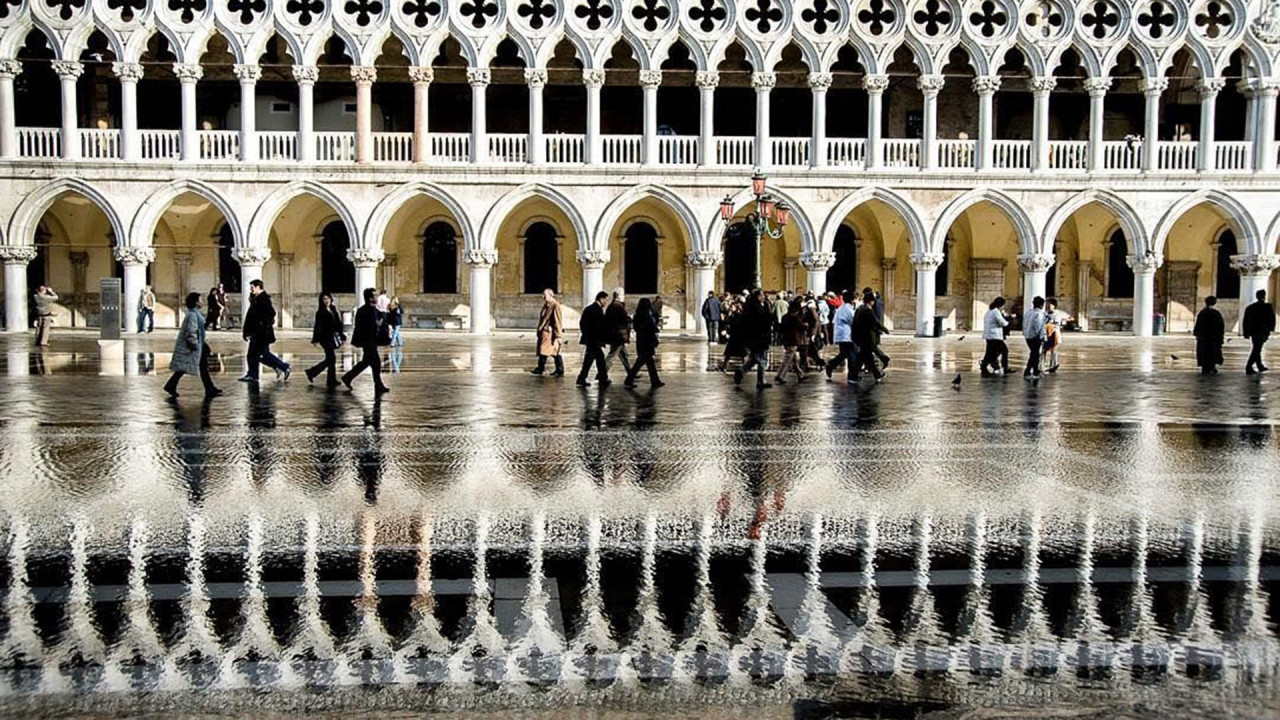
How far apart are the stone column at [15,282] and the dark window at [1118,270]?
32.4m

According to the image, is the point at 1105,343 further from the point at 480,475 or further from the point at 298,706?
the point at 298,706

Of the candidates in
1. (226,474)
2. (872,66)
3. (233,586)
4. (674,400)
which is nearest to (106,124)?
(872,66)

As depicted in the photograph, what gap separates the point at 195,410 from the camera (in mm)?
14656

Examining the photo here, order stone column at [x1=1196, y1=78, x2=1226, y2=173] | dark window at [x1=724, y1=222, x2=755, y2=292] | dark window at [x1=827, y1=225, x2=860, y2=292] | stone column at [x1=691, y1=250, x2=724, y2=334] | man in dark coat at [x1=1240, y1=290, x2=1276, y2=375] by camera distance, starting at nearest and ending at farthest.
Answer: man in dark coat at [x1=1240, y1=290, x2=1276, y2=375]
stone column at [x1=691, y1=250, x2=724, y2=334]
stone column at [x1=1196, y1=78, x2=1226, y2=173]
dark window at [x1=724, y1=222, x2=755, y2=292]
dark window at [x1=827, y1=225, x2=860, y2=292]

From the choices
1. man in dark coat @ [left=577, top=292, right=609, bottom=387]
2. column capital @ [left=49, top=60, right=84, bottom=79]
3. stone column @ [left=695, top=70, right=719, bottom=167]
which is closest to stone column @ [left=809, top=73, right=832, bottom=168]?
stone column @ [left=695, top=70, right=719, bottom=167]

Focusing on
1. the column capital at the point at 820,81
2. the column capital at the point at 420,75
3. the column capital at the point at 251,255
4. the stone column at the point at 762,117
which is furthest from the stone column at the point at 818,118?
the column capital at the point at 251,255

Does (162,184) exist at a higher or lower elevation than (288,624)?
higher

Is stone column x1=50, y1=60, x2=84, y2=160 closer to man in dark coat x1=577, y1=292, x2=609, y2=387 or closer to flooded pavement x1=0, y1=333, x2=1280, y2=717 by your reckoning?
man in dark coat x1=577, y1=292, x2=609, y2=387

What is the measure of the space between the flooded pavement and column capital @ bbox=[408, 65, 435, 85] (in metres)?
20.3

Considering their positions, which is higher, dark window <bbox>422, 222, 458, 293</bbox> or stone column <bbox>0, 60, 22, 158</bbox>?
stone column <bbox>0, 60, 22, 158</bbox>

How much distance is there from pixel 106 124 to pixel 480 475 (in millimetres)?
29555

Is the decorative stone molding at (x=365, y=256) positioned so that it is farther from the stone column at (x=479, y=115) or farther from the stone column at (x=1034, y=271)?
the stone column at (x=1034, y=271)

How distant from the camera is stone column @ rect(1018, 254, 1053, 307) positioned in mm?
34062

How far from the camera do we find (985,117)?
3391 centimetres
